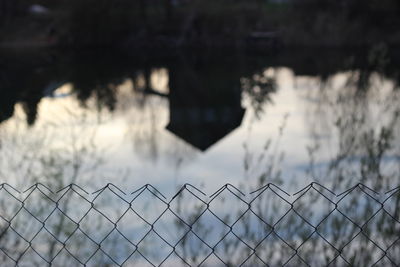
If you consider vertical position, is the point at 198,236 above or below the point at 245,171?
above

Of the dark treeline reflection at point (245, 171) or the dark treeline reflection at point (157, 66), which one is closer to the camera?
the dark treeline reflection at point (245, 171)

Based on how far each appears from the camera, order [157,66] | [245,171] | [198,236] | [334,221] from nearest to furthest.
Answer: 1. [198,236]
2. [334,221]
3. [245,171]
4. [157,66]

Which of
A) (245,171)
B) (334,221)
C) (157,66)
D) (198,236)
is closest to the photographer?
(198,236)

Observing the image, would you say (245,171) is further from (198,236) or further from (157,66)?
(157,66)

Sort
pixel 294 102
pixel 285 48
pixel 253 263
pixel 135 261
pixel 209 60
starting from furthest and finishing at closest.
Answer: pixel 285 48, pixel 209 60, pixel 294 102, pixel 135 261, pixel 253 263

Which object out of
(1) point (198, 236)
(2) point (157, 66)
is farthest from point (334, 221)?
(2) point (157, 66)

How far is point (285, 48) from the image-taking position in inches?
1054

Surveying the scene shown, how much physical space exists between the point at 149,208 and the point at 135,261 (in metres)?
1.21

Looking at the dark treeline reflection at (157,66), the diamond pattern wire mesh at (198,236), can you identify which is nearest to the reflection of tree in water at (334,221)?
the diamond pattern wire mesh at (198,236)

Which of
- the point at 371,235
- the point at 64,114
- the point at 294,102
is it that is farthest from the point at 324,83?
the point at 371,235

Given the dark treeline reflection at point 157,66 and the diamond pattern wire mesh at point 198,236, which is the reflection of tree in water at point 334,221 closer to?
the diamond pattern wire mesh at point 198,236

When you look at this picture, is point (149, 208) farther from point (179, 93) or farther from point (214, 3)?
point (214, 3)

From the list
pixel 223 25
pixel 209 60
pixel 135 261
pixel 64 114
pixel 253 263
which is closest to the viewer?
pixel 253 263

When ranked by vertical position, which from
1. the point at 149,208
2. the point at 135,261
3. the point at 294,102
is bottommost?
the point at 294,102
